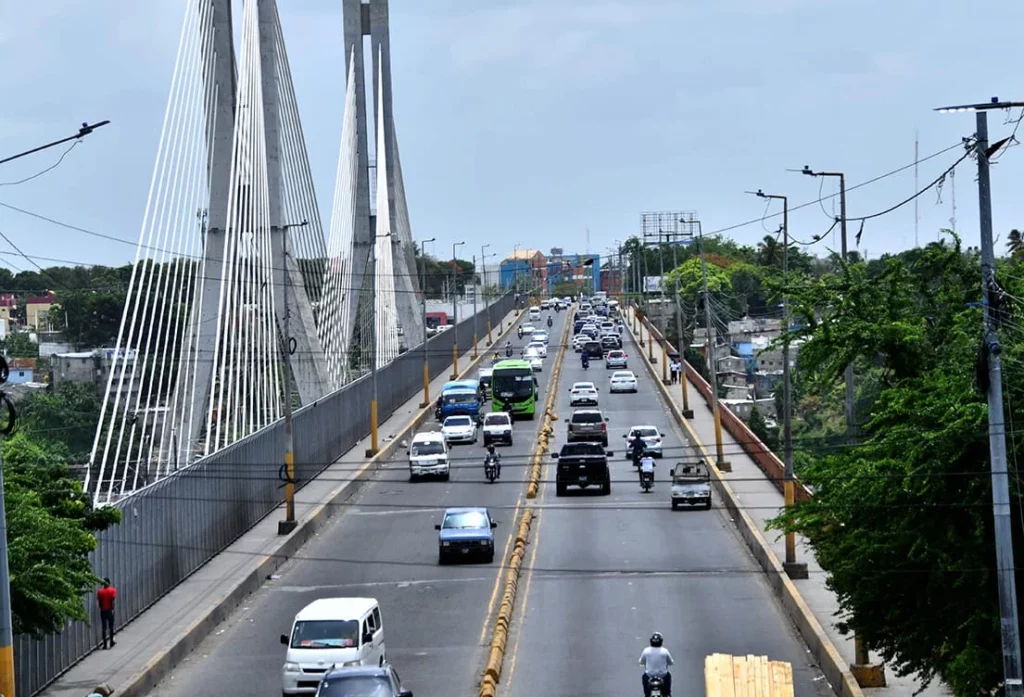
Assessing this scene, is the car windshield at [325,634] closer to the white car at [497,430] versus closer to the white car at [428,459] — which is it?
the white car at [428,459]

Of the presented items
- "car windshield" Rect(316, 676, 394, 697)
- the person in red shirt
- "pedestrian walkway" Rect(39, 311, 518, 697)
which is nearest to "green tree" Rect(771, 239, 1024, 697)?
"car windshield" Rect(316, 676, 394, 697)

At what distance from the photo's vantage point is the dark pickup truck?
49250 mm

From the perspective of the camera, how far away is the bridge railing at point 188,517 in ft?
88.9

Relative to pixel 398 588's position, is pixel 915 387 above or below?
above

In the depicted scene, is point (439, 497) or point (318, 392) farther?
point (318, 392)

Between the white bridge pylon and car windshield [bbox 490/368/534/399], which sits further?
car windshield [bbox 490/368/534/399]

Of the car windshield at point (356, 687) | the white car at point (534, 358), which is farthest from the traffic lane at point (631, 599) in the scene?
the white car at point (534, 358)

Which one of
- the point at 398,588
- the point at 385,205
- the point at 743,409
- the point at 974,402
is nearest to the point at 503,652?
the point at 398,588

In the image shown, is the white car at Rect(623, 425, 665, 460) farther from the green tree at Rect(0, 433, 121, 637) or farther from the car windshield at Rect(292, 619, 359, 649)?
the green tree at Rect(0, 433, 121, 637)

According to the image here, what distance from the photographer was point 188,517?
36.5 meters

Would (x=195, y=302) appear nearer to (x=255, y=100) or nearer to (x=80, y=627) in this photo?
(x=255, y=100)

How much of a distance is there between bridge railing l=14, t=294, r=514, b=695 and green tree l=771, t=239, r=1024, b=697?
11053mm

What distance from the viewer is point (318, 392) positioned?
184ft

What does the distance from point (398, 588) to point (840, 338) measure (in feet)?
46.0
